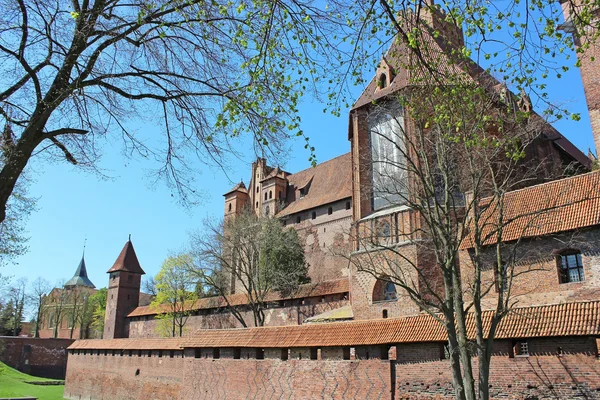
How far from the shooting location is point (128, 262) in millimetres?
47906

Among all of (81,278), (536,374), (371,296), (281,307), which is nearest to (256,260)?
(281,307)

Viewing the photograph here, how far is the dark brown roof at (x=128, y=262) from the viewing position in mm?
47025

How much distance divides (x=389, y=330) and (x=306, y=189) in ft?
94.2

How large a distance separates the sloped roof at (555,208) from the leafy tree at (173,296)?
24.8 m

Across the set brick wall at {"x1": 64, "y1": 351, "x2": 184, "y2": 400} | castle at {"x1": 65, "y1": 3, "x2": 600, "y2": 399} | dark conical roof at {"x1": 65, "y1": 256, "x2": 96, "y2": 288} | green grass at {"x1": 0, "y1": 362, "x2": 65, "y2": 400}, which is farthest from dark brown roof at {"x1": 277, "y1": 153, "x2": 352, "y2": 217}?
dark conical roof at {"x1": 65, "y1": 256, "x2": 96, "y2": 288}

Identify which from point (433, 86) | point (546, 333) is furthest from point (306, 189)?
point (433, 86)

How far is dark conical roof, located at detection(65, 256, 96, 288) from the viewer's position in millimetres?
81631

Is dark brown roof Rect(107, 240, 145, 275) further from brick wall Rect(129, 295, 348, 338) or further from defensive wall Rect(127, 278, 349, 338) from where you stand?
defensive wall Rect(127, 278, 349, 338)

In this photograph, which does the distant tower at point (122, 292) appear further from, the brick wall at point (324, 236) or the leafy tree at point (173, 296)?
the brick wall at point (324, 236)

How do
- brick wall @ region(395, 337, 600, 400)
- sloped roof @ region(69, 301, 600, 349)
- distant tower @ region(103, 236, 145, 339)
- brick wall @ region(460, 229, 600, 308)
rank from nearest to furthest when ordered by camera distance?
brick wall @ region(395, 337, 600, 400) < sloped roof @ region(69, 301, 600, 349) < brick wall @ region(460, 229, 600, 308) < distant tower @ region(103, 236, 145, 339)

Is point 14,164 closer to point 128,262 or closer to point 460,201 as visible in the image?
point 460,201

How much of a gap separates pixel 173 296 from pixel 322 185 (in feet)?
47.6

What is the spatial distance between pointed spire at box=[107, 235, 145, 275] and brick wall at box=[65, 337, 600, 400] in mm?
22657

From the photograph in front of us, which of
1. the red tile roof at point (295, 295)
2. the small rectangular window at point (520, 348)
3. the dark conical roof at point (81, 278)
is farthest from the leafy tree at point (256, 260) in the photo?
the dark conical roof at point (81, 278)
